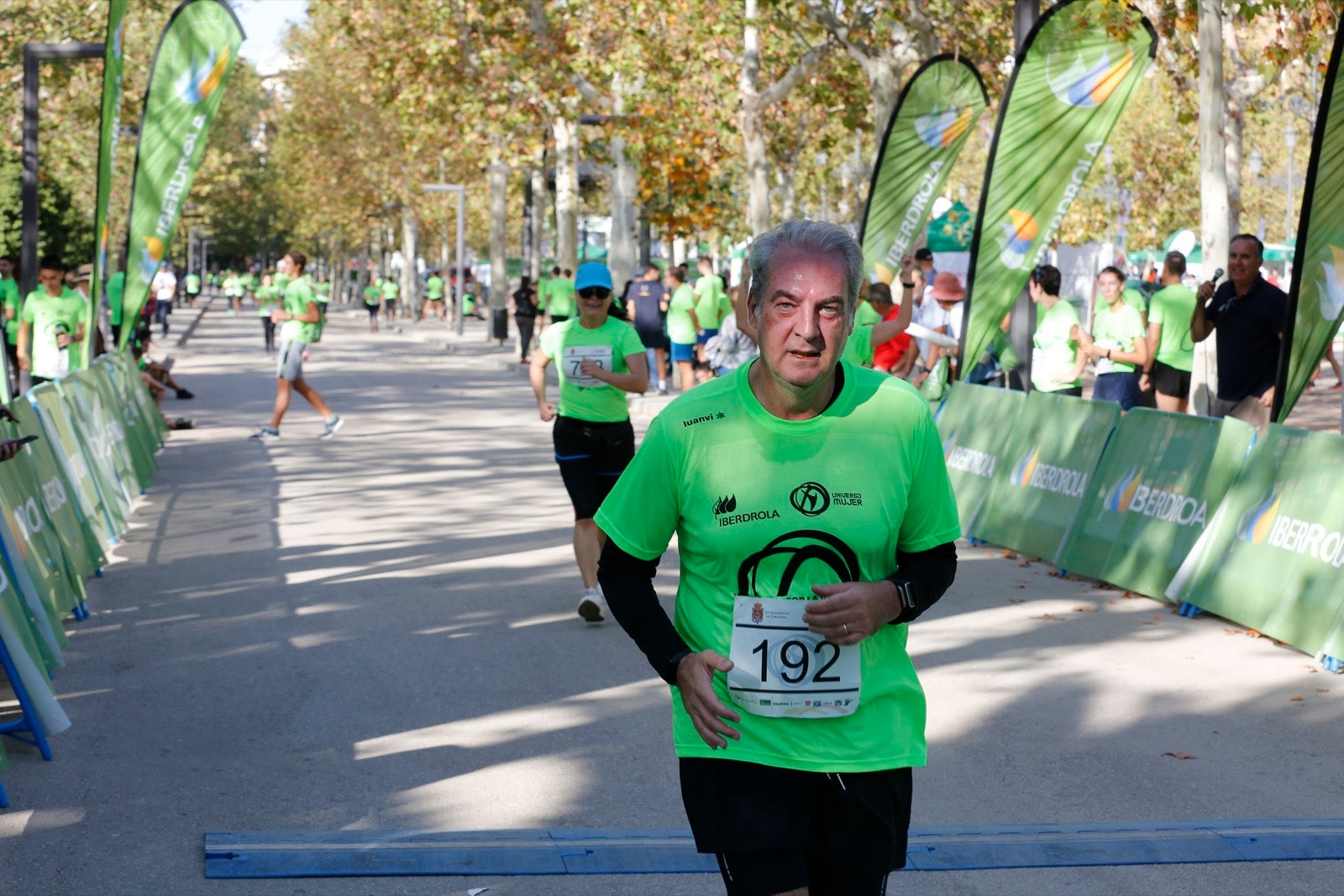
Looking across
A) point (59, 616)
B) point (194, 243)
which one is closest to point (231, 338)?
point (59, 616)

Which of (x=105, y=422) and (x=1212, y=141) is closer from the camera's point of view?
(x=105, y=422)

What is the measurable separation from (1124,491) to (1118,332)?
4.48 meters

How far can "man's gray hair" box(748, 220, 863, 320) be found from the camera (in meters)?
3.18

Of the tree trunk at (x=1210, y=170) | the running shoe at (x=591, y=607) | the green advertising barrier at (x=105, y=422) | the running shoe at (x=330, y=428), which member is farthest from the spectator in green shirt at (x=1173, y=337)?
the running shoe at (x=330, y=428)

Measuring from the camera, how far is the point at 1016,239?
14367mm

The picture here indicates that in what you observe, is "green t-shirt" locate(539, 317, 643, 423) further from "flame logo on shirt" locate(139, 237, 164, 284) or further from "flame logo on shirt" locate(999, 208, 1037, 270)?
"flame logo on shirt" locate(139, 237, 164, 284)

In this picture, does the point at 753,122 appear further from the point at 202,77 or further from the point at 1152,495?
the point at 1152,495

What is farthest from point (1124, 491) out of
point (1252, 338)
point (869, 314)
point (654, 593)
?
point (654, 593)

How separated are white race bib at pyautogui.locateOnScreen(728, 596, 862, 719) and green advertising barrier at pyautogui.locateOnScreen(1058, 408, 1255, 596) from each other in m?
6.62

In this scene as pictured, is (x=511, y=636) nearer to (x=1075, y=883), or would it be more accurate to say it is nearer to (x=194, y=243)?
(x=1075, y=883)

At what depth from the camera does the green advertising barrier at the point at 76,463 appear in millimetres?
9734

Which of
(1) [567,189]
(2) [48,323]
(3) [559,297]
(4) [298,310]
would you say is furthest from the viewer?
(1) [567,189]

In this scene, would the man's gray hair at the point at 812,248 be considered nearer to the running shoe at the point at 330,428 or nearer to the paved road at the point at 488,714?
the paved road at the point at 488,714

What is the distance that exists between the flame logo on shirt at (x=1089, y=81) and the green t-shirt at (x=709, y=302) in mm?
10899
